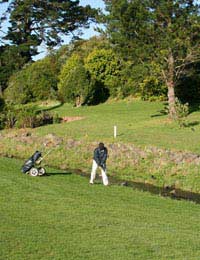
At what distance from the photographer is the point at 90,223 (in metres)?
14.4

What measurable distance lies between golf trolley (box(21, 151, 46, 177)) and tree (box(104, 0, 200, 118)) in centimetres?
1809

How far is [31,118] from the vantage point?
4272 centimetres

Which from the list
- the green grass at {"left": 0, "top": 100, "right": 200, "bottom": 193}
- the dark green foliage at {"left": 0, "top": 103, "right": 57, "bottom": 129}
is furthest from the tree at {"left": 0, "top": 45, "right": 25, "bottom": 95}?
the dark green foliage at {"left": 0, "top": 103, "right": 57, "bottom": 129}

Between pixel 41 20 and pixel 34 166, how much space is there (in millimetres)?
35682

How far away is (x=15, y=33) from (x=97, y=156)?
3825 centimetres

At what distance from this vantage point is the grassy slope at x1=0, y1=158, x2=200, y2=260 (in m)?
12.0

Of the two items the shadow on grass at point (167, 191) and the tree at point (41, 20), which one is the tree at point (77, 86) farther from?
the shadow on grass at point (167, 191)

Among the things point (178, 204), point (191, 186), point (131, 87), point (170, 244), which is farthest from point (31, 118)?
point (170, 244)

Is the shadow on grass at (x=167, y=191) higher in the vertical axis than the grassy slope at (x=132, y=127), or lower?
lower

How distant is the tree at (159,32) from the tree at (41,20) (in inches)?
613

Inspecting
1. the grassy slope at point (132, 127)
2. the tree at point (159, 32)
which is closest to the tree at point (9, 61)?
the grassy slope at point (132, 127)

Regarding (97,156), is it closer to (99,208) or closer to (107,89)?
(99,208)

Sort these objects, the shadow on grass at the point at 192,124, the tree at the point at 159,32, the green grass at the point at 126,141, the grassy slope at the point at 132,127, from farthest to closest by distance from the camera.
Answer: the tree at the point at 159,32 < the shadow on grass at the point at 192,124 < the grassy slope at the point at 132,127 < the green grass at the point at 126,141

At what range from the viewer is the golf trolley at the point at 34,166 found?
2250cm
